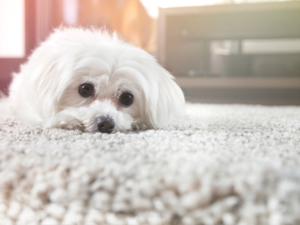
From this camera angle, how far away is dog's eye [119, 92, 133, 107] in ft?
3.41

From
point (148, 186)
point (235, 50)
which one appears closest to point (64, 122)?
point (148, 186)

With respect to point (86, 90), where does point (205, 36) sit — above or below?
above

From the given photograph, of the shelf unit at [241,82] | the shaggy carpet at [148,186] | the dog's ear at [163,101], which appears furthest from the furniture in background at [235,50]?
the shaggy carpet at [148,186]

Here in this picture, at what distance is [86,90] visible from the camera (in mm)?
998

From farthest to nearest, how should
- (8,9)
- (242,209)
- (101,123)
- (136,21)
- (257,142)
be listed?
1. (136,21)
2. (8,9)
3. (101,123)
4. (257,142)
5. (242,209)

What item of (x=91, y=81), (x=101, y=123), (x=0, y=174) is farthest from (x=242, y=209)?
(x=91, y=81)

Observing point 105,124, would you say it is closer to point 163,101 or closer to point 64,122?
point 64,122

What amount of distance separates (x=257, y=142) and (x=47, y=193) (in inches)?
19.1

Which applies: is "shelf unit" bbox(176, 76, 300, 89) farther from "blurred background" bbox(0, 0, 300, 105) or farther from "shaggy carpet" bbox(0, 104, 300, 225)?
"shaggy carpet" bbox(0, 104, 300, 225)

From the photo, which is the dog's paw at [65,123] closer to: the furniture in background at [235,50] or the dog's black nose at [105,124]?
the dog's black nose at [105,124]

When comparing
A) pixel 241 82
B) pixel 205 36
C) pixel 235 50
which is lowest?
pixel 241 82

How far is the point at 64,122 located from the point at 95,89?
19cm

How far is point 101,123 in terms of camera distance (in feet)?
2.83

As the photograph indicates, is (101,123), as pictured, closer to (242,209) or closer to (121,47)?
(121,47)
